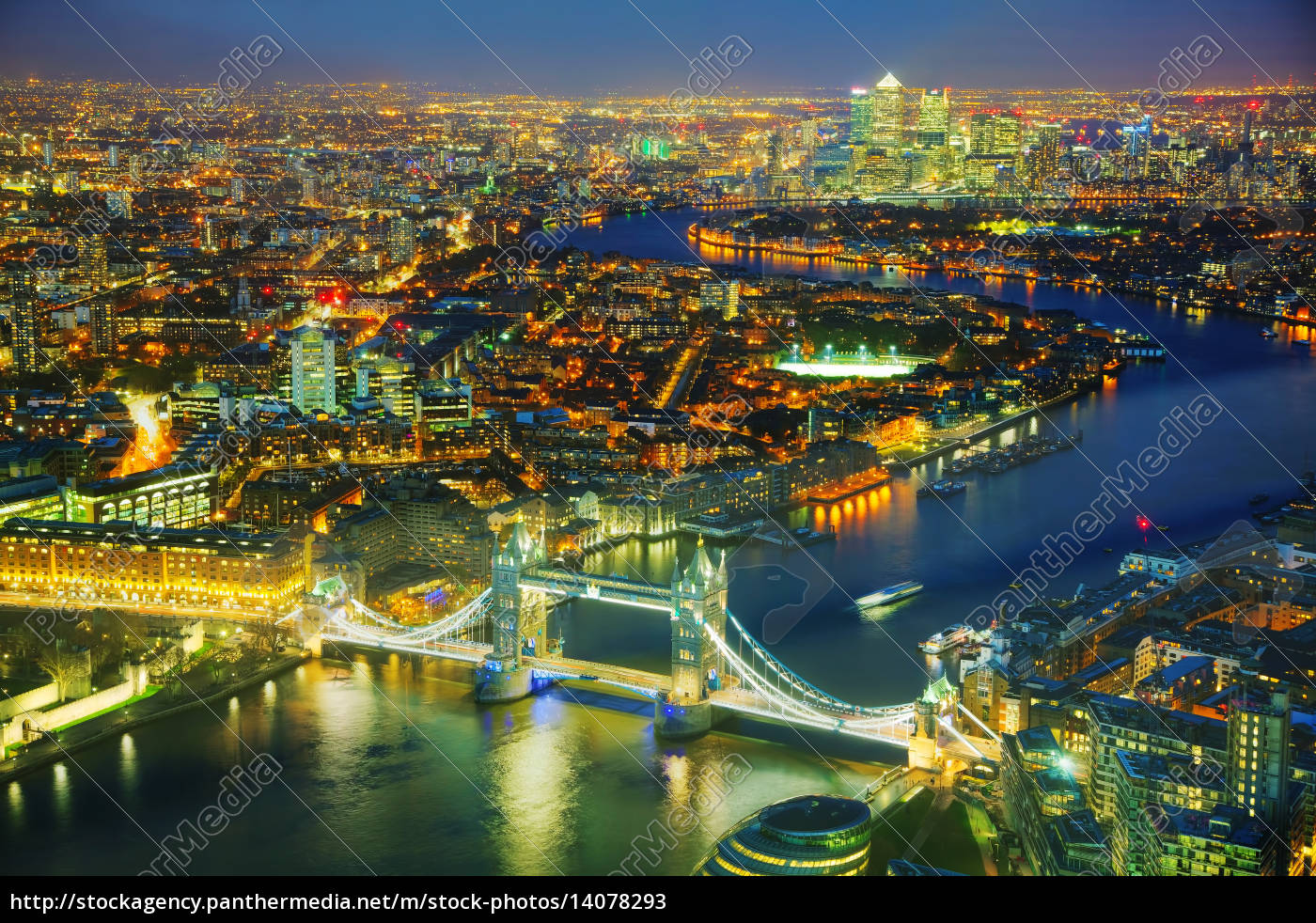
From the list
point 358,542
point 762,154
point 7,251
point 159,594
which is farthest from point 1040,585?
point 762,154

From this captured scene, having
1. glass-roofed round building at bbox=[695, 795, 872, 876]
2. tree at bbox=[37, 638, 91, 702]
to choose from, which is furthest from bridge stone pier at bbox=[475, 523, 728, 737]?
tree at bbox=[37, 638, 91, 702]

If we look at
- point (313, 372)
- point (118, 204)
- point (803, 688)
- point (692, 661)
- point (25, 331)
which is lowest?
point (803, 688)

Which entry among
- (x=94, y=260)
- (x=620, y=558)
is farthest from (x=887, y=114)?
(x=620, y=558)

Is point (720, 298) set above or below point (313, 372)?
above

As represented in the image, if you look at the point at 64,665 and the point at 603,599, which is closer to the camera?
the point at 64,665

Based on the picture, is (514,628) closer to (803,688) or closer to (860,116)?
(803,688)

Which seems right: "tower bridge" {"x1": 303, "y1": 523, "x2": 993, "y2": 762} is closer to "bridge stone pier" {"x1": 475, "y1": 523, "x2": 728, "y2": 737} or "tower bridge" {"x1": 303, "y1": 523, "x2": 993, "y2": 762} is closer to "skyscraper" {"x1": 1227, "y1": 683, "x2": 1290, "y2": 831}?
"bridge stone pier" {"x1": 475, "y1": 523, "x2": 728, "y2": 737}

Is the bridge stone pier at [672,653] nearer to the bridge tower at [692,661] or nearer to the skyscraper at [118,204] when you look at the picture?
the bridge tower at [692,661]

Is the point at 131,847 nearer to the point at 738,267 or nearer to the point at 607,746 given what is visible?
the point at 607,746
